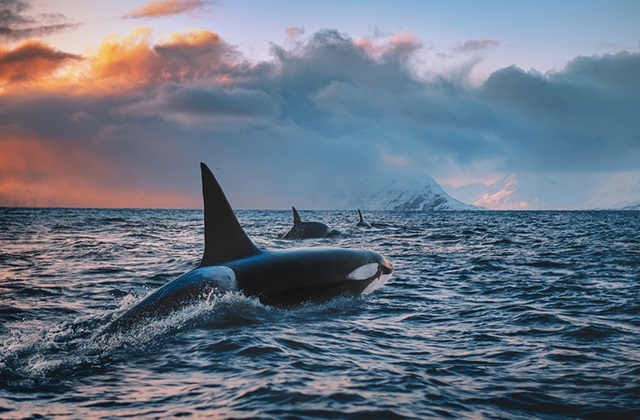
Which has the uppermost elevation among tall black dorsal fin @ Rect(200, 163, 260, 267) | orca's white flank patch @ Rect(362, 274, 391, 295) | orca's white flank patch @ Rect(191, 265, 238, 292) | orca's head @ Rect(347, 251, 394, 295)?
tall black dorsal fin @ Rect(200, 163, 260, 267)

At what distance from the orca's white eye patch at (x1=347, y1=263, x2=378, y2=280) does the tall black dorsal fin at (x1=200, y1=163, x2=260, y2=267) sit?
2055 millimetres

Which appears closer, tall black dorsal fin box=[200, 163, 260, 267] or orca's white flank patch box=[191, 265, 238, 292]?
orca's white flank patch box=[191, 265, 238, 292]

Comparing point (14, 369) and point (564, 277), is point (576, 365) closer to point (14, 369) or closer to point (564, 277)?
point (14, 369)

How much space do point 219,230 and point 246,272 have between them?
1.01 m

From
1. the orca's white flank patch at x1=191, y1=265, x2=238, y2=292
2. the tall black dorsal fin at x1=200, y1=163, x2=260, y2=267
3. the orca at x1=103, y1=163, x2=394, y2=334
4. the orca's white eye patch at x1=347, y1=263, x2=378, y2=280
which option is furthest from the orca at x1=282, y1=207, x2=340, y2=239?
the orca's white flank patch at x1=191, y1=265, x2=238, y2=292

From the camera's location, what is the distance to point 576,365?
5957 mm

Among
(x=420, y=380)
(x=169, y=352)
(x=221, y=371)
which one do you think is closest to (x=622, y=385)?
(x=420, y=380)

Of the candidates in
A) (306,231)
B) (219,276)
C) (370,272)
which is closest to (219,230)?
(219,276)

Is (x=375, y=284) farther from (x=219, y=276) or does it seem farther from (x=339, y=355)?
(x=339, y=355)

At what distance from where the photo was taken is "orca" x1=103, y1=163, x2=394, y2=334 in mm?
7625

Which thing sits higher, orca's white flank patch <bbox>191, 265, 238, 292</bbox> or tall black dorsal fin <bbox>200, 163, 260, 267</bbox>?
tall black dorsal fin <bbox>200, 163, 260, 267</bbox>

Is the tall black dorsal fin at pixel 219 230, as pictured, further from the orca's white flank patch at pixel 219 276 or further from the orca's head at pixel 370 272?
the orca's head at pixel 370 272

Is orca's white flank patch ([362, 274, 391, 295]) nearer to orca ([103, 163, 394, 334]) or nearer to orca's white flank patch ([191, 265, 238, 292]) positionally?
orca ([103, 163, 394, 334])

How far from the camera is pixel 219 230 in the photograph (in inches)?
359
